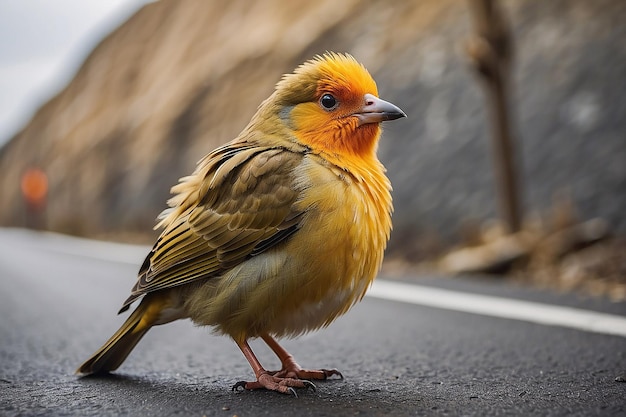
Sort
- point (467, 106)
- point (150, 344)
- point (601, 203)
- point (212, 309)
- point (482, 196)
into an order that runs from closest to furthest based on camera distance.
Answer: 1. point (212, 309)
2. point (150, 344)
3. point (601, 203)
4. point (482, 196)
5. point (467, 106)

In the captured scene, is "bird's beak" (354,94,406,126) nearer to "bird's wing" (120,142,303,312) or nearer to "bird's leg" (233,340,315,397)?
"bird's wing" (120,142,303,312)

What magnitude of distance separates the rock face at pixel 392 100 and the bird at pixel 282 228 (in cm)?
529

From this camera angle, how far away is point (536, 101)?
1091 centimetres

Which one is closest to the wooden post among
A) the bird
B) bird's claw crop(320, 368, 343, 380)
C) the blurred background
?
the blurred background

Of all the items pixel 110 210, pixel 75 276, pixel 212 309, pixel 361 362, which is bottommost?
pixel 110 210

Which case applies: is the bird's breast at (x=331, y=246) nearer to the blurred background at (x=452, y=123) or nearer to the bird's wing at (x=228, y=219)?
the bird's wing at (x=228, y=219)

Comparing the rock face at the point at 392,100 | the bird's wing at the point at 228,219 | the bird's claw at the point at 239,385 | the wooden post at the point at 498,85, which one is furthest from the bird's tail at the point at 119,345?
the rock face at the point at 392,100

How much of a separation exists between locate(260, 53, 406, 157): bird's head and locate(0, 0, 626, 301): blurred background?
3088 millimetres

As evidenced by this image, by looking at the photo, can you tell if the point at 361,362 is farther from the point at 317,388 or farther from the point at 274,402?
the point at 274,402

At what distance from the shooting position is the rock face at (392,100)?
9906 millimetres

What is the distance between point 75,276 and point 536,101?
21.9 ft

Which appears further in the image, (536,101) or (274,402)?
(536,101)

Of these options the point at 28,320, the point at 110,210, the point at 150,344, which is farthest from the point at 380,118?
the point at 110,210

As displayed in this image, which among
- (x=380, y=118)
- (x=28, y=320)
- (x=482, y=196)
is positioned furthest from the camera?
(x=482, y=196)
